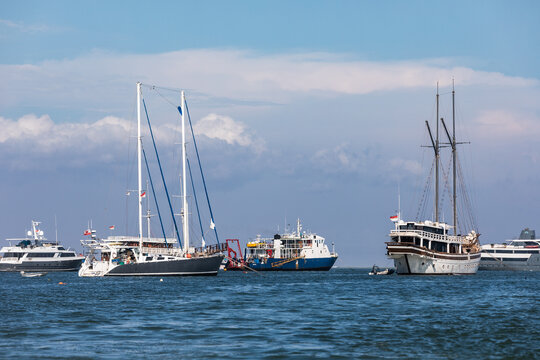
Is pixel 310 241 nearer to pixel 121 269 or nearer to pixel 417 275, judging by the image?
pixel 417 275

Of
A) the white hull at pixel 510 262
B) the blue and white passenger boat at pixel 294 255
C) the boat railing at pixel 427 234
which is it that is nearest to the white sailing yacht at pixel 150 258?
the boat railing at pixel 427 234

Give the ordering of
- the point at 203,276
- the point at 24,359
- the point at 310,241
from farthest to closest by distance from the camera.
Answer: the point at 310,241 → the point at 203,276 → the point at 24,359

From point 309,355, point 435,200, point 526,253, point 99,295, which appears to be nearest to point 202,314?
point 309,355

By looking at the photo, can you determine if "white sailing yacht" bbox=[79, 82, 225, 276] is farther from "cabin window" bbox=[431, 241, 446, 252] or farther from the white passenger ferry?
the white passenger ferry

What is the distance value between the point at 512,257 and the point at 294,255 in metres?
55.4

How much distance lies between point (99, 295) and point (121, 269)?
1410 inches

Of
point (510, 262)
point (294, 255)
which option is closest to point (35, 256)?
point (294, 255)

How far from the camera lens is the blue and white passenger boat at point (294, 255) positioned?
16788 cm

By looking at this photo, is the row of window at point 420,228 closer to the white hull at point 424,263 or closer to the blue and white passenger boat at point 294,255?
the white hull at point 424,263

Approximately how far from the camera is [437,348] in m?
32.8

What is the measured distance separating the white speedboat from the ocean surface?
12274 cm

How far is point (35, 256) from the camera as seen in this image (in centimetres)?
18175

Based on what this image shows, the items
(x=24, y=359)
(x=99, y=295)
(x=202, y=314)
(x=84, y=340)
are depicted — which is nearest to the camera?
(x=24, y=359)

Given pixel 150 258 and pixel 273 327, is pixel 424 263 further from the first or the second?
pixel 273 327
